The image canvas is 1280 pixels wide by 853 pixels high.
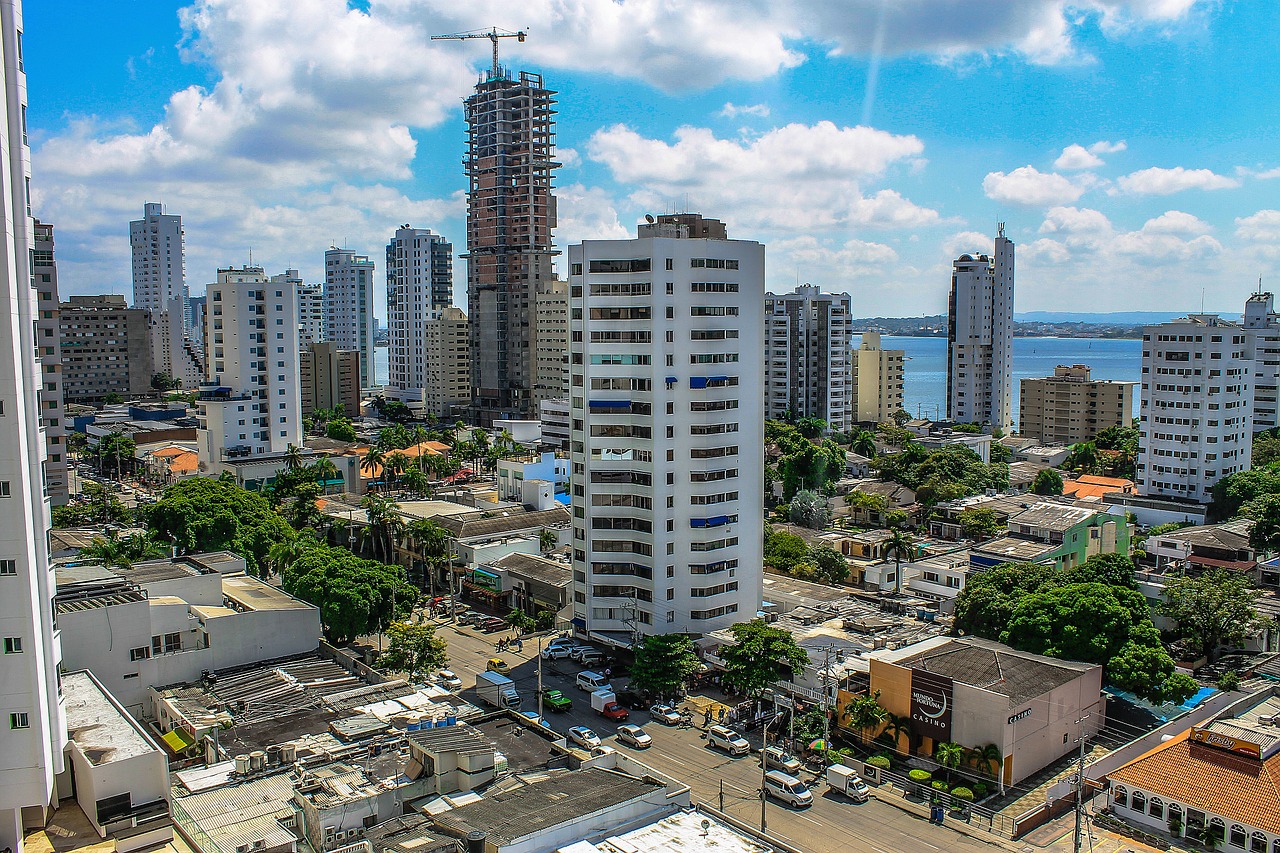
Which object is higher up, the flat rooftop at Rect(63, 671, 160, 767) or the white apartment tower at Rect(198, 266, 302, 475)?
the white apartment tower at Rect(198, 266, 302, 475)

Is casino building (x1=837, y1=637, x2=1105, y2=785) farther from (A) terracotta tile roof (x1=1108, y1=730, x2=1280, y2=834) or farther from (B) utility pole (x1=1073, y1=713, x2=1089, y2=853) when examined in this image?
(A) terracotta tile roof (x1=1108, y1=730, x2=1280, y2=834)

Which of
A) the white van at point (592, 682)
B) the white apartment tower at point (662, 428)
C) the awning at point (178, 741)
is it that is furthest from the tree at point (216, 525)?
the awning at point (178, 741)

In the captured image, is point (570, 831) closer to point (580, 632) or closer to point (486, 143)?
point (580, 632)

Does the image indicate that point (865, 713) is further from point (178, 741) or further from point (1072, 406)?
point (1072, 406)

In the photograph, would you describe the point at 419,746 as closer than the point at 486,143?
Yes

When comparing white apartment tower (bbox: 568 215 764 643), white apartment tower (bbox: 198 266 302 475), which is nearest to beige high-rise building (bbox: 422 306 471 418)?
white apartment tower (bbox: 198 266 302 475)

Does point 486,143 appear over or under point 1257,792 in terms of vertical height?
over

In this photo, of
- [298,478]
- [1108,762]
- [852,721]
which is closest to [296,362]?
[298,478]
